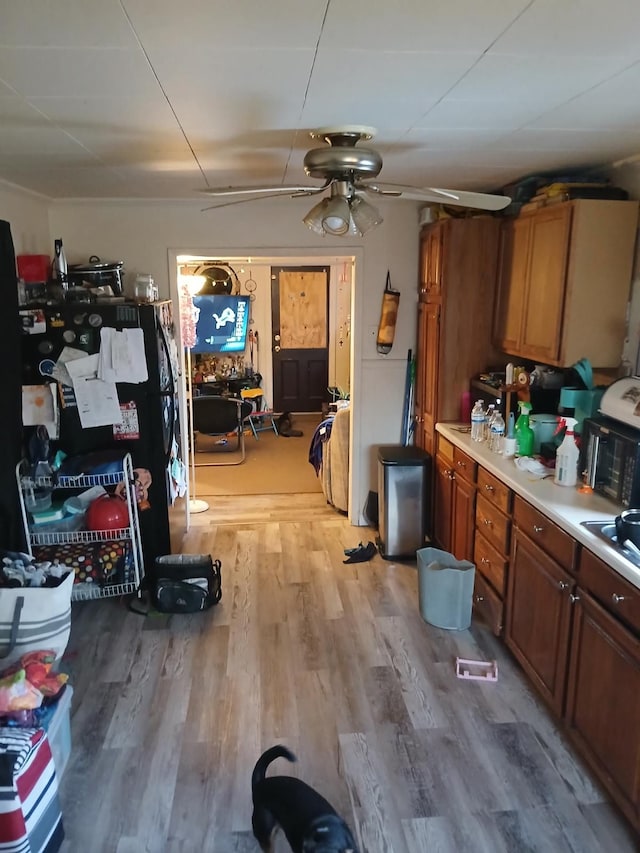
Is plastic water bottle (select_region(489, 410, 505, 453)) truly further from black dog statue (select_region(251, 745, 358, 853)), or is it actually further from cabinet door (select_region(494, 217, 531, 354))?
black dog statue (select_region(251, 745, 358, 853))

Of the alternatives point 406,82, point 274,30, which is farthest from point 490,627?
point 274,30

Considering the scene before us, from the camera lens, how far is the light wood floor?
2.08m

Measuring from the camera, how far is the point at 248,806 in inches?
84.9

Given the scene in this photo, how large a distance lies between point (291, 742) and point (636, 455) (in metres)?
1.75

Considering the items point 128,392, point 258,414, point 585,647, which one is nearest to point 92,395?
point 128,392

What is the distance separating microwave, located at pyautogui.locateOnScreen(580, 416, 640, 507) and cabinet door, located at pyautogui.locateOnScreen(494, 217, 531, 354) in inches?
36.9

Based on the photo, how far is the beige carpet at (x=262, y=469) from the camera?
570 centimetres

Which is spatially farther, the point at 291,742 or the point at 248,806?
the point at 291,742

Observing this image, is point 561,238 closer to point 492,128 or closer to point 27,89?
point 492,128

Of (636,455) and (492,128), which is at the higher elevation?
(492,128)

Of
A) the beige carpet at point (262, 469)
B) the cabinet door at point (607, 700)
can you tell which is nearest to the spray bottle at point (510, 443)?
the cabinet door at point (607, 700)

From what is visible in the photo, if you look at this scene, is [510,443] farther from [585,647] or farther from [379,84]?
[379,84]

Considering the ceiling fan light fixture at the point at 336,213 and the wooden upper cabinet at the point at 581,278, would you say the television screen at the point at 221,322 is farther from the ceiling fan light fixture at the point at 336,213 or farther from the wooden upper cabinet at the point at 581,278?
the ceiling fan light fixture at the point at 336,213

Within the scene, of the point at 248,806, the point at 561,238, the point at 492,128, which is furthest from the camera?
the point at 561,238
